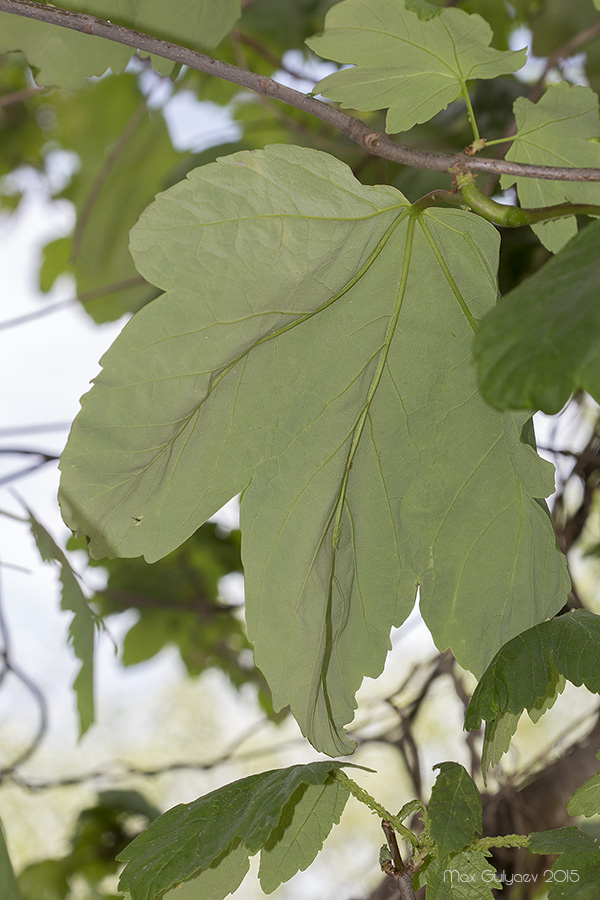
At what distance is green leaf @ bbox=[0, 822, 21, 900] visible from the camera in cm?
28

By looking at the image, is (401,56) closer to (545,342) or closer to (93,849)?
(545,342)

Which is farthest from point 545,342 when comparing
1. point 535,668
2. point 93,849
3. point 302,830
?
point 93,849

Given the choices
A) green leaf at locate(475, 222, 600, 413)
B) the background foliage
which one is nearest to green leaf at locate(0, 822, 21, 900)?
the background foliage

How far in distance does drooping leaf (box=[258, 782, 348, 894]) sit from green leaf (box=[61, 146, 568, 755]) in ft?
0.08

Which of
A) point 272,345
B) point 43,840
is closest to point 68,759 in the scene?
point 43,840

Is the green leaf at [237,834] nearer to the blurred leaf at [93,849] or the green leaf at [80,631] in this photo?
the green leaf at [80,631]

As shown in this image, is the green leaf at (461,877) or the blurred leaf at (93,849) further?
the blurred leaf at (93,849)

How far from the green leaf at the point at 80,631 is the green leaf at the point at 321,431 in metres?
0.08

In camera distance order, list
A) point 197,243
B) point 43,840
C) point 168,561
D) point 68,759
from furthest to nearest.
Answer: point 68,759 < point 43,840 < point 168,561 < point 197,243

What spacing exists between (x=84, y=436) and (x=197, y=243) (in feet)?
0.28

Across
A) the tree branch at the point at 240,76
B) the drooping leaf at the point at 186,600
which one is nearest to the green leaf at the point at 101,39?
the tree branch at the point at 240,76

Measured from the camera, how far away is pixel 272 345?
12.1 inches

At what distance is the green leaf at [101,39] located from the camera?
395mm

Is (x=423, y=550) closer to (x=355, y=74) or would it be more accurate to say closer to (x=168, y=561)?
(x=355, y=74)
